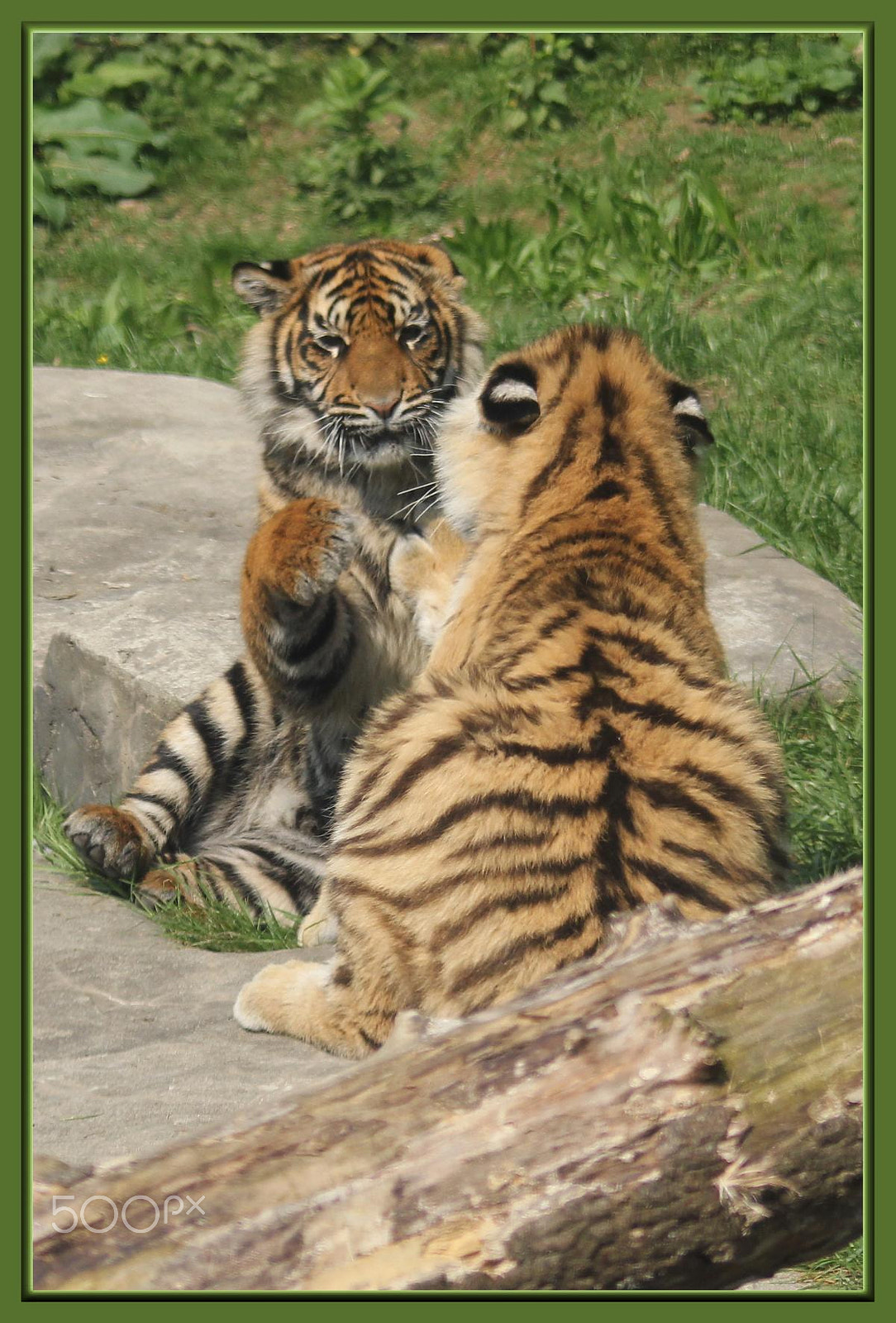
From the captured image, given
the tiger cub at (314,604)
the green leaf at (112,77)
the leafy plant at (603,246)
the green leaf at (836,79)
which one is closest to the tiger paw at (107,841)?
the tiger cub at (314,604)

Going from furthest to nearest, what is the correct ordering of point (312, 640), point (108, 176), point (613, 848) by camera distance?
point (108, 176) < point (312, 640) < point (613, 848)

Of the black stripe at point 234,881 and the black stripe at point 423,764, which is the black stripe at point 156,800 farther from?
the black stripe at point 423,764

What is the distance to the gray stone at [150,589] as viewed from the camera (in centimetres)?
494

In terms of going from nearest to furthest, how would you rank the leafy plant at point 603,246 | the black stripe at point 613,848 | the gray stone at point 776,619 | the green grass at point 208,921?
the black stripe at point 613,848 < the green grass at point 208,921 < the gray stone at point 776,619 < the leafy plant at point 603,246

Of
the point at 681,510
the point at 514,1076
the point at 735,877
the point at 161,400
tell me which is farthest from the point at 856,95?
the point at 514,1076

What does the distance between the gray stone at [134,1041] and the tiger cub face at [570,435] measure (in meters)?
1.25

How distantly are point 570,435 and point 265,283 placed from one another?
6.07ft

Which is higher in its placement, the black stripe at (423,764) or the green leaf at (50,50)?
the green leaf at (50,50)

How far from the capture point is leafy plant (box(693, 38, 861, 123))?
29.4 feet

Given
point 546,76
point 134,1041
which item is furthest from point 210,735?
point 546,76

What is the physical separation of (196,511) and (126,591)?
772 millimetres

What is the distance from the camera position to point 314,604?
4227mm

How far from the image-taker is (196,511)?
6047 millimetres

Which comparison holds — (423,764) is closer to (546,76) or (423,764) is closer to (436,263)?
(436,263)
